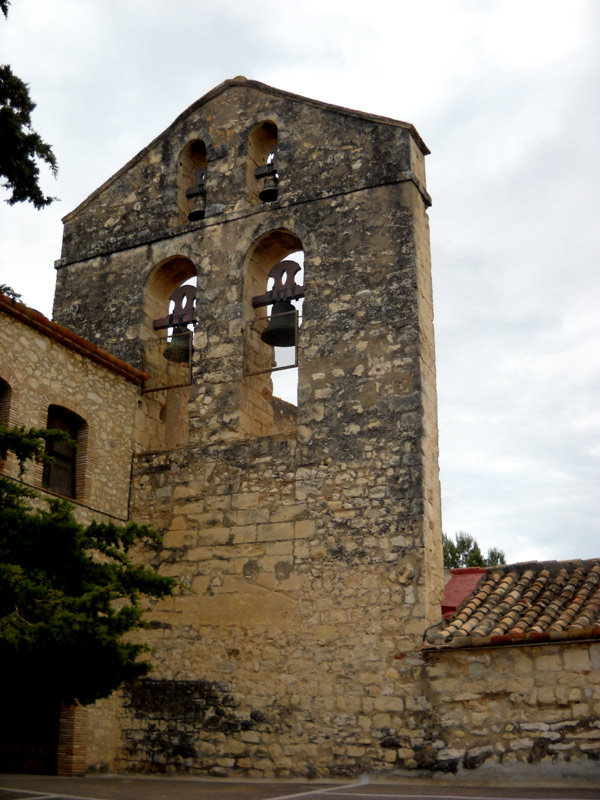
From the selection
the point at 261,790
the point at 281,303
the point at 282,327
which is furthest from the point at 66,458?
the point at 261,790

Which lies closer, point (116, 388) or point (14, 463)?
point (14, 463)

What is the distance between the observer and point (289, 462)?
1063 centimetres

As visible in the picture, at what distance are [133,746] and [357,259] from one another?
6292mm

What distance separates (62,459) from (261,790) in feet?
15.0

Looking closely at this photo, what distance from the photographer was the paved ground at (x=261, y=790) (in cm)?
754

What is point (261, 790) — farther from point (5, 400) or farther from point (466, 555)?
point (466, 555)

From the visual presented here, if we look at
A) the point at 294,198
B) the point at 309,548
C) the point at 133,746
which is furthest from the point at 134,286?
the point at 133,746

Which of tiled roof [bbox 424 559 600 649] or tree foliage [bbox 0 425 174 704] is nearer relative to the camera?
tree foliage [bbox 0 425 174 704]

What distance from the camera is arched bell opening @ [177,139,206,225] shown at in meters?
12.8

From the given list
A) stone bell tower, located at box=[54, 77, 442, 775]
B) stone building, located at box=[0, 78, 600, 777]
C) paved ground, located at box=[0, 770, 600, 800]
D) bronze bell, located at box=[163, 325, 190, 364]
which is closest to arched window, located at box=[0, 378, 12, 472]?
stone building, located at box=[0, 78, 600, 777]

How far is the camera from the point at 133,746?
1041 cm

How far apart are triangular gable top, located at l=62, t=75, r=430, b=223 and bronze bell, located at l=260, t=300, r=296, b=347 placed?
261 cm

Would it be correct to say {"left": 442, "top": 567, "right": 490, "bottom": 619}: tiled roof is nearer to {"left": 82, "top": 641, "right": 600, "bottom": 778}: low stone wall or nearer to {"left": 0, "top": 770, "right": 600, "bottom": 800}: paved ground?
{"left": 82, "top": 641, "right": 600, "bottom": 778}: low stone wall

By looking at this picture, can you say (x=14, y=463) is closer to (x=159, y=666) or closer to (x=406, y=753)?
(x=159, y=666)
